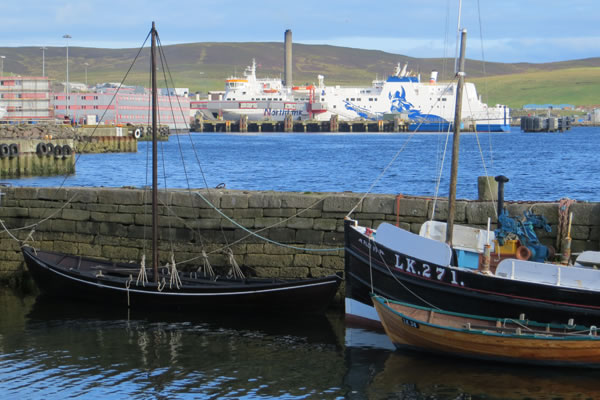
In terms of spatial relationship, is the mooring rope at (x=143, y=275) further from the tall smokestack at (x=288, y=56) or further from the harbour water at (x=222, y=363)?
the tall smokestack at (x=288, y=56)

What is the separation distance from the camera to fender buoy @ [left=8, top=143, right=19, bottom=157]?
42.9m

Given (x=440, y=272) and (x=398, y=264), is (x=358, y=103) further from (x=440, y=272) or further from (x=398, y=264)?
(x=440, y=272)

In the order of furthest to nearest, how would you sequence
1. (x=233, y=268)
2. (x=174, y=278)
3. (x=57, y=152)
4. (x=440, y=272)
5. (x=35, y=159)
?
1. (x=57, y=152)
2. (x=35, y=159)
3. (x=233, y=268)
4. (x=174, y=278)
5. (x=440, y=272)

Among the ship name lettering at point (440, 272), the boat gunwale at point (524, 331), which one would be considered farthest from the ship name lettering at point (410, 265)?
the boat gunwale at point (524, 331)

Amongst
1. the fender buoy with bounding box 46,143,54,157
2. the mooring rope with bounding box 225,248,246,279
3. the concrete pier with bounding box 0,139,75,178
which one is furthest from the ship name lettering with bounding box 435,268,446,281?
the fender buoy with bounding box 46,143,54,157

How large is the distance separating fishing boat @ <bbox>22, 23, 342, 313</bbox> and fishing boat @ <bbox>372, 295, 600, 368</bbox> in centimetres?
188

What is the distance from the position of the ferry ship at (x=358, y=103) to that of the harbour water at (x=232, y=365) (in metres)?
113

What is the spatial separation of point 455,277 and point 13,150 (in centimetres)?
3781

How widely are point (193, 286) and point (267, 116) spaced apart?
131941 millimetres

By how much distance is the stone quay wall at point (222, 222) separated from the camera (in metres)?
12.5

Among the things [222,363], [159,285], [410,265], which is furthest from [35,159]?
[410,265]

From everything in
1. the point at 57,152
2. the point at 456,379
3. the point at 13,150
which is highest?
the point at 13,150

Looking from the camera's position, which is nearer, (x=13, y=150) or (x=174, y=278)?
(x=174, y=278)

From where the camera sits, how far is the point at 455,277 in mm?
10391
